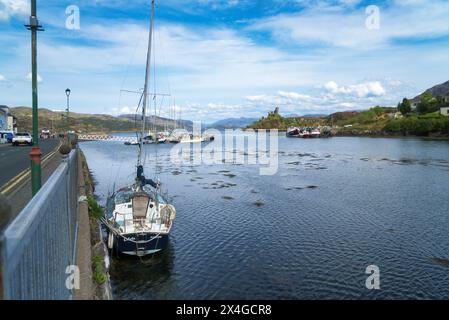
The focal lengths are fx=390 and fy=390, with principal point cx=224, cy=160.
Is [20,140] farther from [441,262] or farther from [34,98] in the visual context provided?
[441,262]

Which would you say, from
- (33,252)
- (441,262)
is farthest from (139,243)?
(441,262)

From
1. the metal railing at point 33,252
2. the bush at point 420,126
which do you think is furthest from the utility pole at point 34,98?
the bush at point 420,126

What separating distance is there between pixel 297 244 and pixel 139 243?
8.94m

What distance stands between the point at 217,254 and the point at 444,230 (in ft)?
50.8

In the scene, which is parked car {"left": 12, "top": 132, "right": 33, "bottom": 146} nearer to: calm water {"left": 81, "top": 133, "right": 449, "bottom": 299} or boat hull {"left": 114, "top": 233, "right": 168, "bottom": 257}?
calm water {"left": 81, "top": 133, "right": 449, "bottom": 299}

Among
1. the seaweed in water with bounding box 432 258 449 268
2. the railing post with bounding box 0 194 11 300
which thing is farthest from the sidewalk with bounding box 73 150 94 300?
the seaweed in water with bounding box 432 258 449 268

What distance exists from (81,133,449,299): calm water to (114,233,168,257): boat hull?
526 millimetres

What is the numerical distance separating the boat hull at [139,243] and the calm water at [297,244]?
0.53 meters

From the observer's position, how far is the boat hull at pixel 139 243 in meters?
18.8

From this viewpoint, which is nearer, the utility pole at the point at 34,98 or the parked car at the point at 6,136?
the utility pole at the point at 34,98

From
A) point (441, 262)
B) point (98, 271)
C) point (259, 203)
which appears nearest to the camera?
point (98, 271)

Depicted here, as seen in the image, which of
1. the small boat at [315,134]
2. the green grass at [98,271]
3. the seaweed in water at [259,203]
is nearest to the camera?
the green grass at [98,271]

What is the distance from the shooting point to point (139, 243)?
1888 cm

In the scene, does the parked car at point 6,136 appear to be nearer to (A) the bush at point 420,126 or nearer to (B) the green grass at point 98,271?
(B) the green grass at point 98,271
